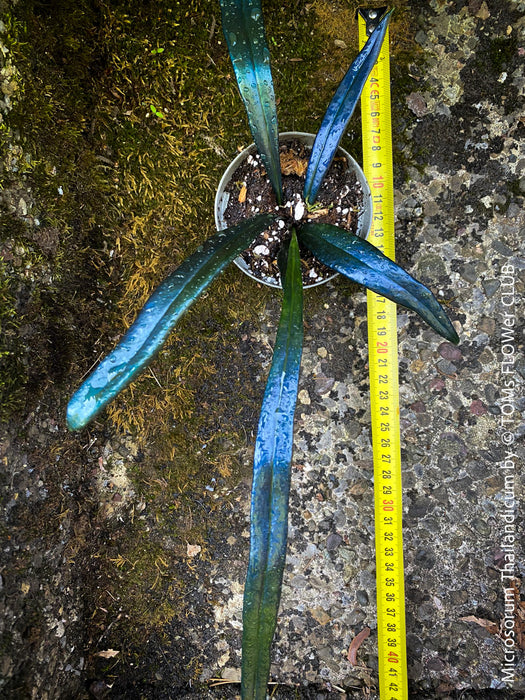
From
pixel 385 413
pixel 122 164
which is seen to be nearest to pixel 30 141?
pixel 122 164

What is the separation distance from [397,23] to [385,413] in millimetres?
1023

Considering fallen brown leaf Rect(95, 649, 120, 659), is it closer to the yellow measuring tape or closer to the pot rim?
the yellow measuring tape

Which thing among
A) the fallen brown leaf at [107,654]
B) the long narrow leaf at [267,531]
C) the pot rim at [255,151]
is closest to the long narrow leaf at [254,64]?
the pot rim at [255,151]

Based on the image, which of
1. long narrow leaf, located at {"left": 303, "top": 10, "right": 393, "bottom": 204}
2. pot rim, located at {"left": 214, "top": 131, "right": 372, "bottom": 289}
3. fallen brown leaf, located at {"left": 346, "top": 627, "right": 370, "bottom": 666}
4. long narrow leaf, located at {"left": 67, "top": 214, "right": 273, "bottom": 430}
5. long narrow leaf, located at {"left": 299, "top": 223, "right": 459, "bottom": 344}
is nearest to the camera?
long narrow leaf, located at {"left": 67, "top": 214, "right": 273, "bottom": 430}

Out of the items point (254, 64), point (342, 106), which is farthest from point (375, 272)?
point (254, 64)

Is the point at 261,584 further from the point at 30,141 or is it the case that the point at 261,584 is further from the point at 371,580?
the point at 30,141

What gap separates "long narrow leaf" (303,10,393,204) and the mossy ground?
0.31 meters

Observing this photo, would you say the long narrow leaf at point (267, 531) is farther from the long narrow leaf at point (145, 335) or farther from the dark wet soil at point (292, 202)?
the dark wet soil at point (292, 202)

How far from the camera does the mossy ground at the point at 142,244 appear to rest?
4.18ft

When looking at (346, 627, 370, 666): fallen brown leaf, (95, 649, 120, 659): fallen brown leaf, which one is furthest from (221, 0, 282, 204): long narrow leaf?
(95, 649, 120, 659): fallen brown leaf

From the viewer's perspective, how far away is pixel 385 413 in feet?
4.34

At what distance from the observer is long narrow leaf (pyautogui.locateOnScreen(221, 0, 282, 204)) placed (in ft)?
3.28

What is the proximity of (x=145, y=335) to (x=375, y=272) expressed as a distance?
17.2 inches

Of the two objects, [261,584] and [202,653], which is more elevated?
[261,584]
